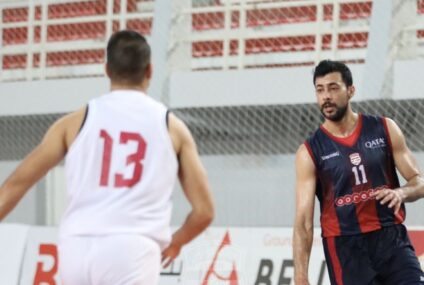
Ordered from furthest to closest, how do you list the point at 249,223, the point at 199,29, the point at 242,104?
the point at 199,29 < the point at 242,104 < the point at 249,223

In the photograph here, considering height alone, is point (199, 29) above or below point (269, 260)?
above

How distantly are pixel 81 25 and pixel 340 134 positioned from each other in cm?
889

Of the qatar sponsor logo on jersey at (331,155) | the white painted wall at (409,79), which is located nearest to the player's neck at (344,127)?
the qatar sponsor logo on jersey at (331,155)

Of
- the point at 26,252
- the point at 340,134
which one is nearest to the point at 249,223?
the point at 26,252

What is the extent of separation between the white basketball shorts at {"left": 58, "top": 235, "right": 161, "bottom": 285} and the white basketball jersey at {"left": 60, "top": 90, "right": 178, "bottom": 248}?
3cm

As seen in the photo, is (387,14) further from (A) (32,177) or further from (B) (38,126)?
(A) (32,177)

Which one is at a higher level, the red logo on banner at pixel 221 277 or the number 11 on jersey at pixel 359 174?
the number 11 on jersey at pixel 359 174

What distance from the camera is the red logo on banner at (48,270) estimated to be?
32.0ft

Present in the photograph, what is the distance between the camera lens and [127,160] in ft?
10.8

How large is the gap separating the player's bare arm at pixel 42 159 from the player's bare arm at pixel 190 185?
1.06ft

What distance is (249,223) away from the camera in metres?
11.2

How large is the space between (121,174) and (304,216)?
216 centimetres

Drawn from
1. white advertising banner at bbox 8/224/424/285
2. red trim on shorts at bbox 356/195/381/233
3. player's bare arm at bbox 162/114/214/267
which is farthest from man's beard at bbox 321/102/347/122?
white advertising banner at bbox 8/224/424/285

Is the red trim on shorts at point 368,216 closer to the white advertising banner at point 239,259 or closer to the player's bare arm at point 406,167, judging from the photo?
the player's bare arm at point 406,167
